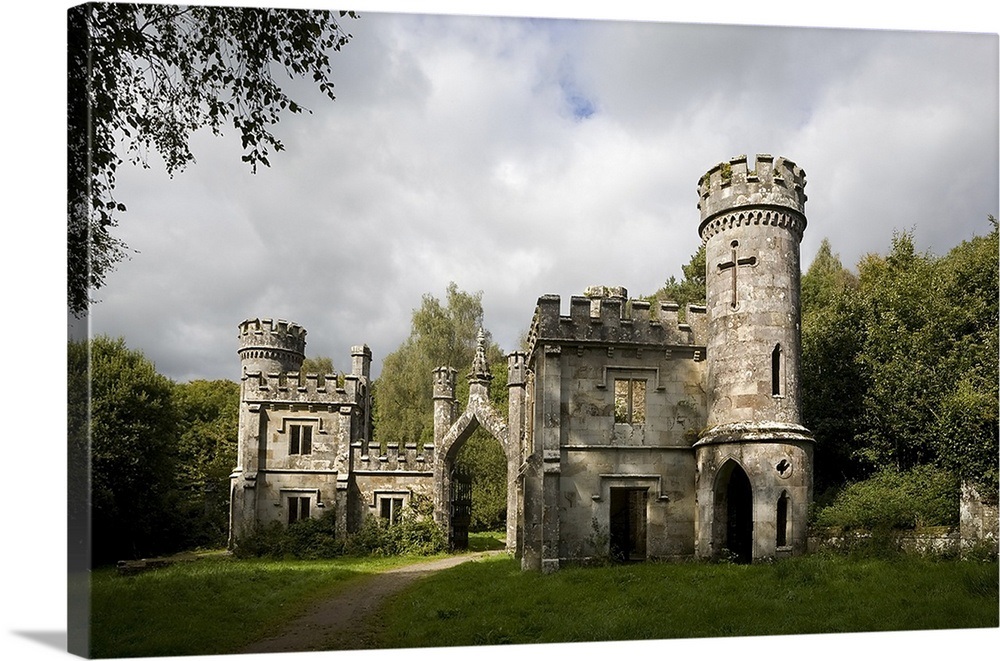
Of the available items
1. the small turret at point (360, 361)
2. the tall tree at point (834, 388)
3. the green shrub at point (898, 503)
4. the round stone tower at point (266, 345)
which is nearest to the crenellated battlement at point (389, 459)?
the small turret at point (360, 361)

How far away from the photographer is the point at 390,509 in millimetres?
28141

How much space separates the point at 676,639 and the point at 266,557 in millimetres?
17651

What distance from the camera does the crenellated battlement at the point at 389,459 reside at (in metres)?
28.1

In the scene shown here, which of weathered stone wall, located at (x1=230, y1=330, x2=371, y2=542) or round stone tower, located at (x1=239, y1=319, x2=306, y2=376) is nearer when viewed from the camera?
weathered stone wall, located at (x1=230, y1=330, x2=371, y2=542)

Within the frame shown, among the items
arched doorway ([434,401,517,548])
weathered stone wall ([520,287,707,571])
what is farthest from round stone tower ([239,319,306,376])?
weathered stone wall ([520,287,707,571])

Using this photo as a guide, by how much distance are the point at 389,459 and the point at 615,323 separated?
12582mm

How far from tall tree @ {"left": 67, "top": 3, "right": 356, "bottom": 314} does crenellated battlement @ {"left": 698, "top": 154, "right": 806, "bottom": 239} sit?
918 cm

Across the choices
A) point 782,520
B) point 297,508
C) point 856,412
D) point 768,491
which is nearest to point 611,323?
point 768,491

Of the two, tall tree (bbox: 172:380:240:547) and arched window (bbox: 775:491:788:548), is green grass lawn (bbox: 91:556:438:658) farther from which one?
tall tree (bbox: 172:380:240:547)

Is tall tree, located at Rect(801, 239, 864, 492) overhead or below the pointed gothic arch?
overhead

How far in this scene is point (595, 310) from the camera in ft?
59.2

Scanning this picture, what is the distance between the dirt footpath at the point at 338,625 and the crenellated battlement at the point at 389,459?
10.7 metres

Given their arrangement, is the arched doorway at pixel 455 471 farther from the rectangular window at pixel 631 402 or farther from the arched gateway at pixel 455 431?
the rectangular window at pixel 631 402

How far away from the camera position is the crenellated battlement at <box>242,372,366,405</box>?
27.8 m
